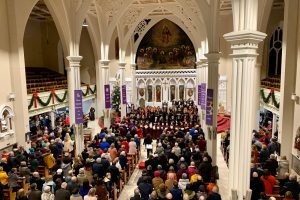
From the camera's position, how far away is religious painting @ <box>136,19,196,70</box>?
25.3 m

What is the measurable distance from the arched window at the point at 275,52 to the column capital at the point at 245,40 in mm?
14757

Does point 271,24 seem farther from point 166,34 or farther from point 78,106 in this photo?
point 78,106

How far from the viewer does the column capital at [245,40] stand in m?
5.41

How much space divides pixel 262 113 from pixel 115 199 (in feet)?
42.0

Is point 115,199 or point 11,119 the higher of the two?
point 11,119

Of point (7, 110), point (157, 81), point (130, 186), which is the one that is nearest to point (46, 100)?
point (7, 110)

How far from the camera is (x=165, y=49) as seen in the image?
84.3 feet

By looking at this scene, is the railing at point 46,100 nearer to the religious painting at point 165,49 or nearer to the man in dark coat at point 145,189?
the man in dark coat at point 145,189

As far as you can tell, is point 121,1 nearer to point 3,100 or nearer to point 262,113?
point 3,100

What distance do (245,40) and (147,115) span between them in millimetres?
12714

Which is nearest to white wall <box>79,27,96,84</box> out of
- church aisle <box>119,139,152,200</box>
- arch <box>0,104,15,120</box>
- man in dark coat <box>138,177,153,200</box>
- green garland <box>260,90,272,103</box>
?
arch <box>0,104,15,120</box>

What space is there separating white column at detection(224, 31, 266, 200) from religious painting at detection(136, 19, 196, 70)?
65.3ft

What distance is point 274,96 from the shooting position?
1323 cm

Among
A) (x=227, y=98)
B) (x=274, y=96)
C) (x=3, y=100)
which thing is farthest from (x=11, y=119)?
(x=227, y=98)
